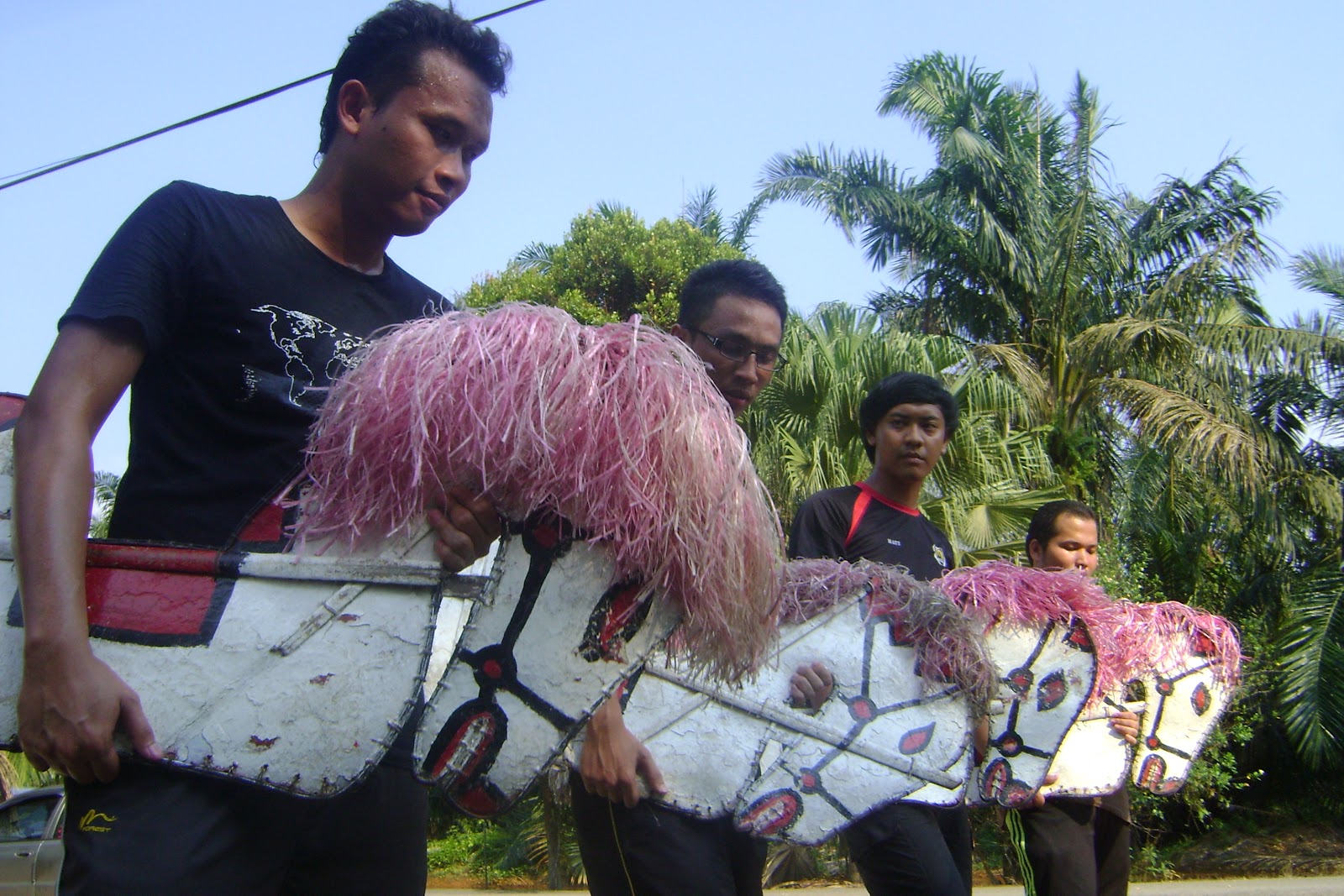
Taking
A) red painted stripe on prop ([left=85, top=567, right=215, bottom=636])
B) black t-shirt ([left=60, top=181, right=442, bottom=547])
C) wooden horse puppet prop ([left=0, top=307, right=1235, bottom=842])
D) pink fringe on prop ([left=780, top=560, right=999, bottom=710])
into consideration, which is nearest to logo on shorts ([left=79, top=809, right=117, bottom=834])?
wooden horse puppet prop ([left=0, top=307, right=1235, bottom=842])

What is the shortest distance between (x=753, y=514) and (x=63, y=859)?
3.33 ft

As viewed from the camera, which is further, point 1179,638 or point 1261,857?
point 1261,857

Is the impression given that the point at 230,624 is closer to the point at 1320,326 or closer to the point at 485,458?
the point at 485,458

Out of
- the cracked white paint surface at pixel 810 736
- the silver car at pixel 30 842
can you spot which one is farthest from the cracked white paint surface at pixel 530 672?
the silver car at pixel 30 842

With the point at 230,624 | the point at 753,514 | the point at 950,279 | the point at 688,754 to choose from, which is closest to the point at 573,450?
the point at 753,514

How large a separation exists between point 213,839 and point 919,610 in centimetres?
170

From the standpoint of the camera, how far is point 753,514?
1.62 meters

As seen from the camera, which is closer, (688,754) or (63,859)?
(63,859)

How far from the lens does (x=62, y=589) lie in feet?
4.83

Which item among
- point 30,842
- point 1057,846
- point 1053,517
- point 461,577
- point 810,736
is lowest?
point 30,842

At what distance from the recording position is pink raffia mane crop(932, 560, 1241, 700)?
129 inches

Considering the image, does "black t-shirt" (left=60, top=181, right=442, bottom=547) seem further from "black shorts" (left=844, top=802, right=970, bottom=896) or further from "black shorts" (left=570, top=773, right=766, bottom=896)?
"black shorts" (left=844, top=802, right=970, bottom=896)

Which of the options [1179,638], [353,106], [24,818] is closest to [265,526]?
[353,106]

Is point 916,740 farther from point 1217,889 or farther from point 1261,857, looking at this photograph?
point 1261,857
